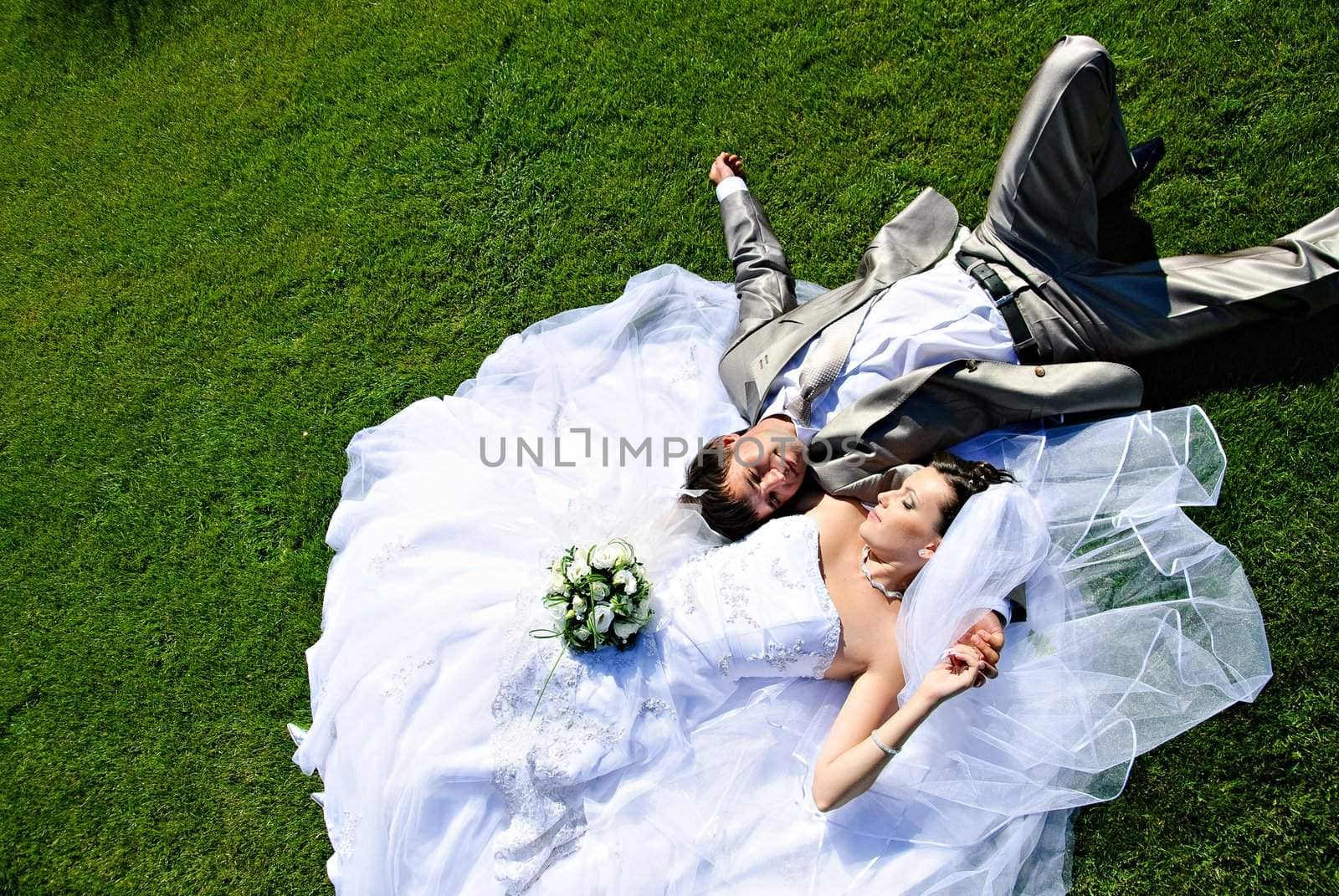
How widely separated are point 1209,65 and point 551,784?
5800mm

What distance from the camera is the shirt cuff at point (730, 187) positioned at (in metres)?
5.27

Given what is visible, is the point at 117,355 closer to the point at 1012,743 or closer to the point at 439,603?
the point at 439,603

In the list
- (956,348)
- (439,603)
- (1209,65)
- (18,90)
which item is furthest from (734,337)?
(18,90)

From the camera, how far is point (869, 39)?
5.51 m

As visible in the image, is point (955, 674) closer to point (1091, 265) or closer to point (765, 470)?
point (765, 470)

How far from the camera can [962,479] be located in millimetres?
3709

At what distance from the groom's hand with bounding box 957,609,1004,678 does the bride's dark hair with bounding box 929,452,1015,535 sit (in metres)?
0.43

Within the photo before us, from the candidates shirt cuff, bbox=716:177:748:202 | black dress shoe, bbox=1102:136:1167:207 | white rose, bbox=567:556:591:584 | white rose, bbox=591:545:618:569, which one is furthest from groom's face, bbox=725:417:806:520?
black dress shoe, bbox=1102:136:1167:207

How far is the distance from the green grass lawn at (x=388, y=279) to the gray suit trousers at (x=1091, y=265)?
1.41ft

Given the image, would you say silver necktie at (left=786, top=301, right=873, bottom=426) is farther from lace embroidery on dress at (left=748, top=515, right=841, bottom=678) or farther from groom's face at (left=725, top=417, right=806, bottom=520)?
lace embroidery on dress at (left=748, top=515, right=841, bottom=678)

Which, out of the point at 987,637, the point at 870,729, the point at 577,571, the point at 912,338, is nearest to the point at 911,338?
the point at 912,338

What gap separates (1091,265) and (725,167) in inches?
94.7

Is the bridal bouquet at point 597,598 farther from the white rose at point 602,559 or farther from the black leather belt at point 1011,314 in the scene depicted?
the black leather belt at point 1011,314

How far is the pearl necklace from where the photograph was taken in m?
3.82
